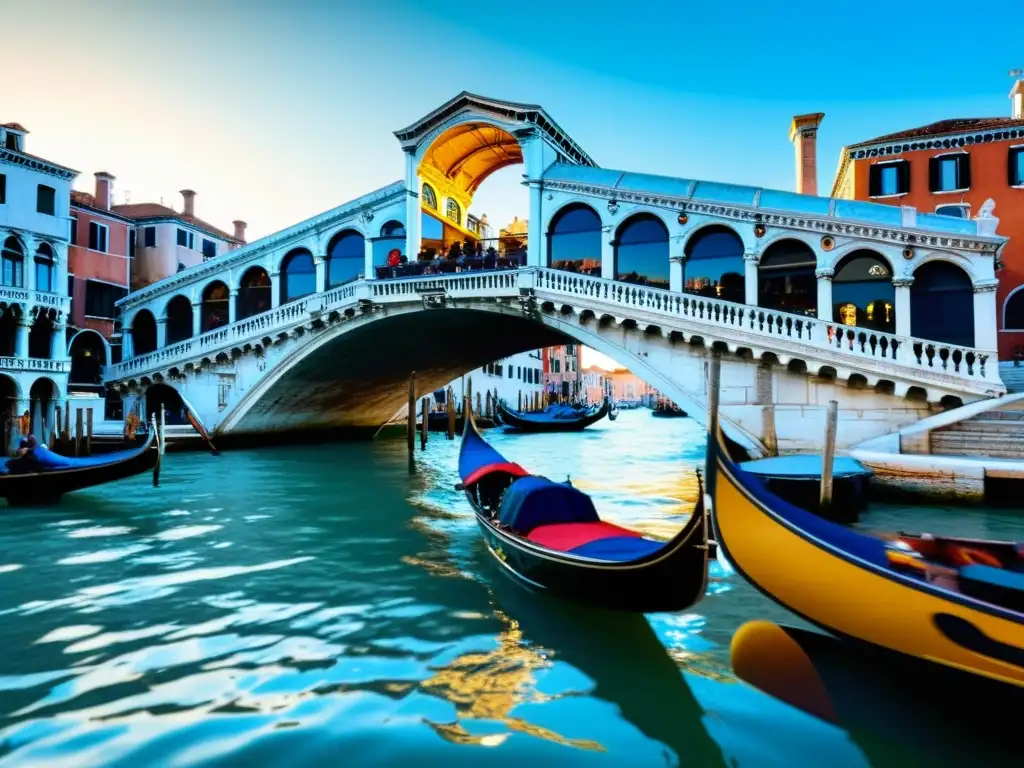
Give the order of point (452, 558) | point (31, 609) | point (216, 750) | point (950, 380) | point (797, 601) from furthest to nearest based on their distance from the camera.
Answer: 1. point (950, 380)
2. point (452, 558)
3. point (31, 609)
4. point (797, 601)
5. point (216, 750)

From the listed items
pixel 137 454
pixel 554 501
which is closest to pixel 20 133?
pixel 137 454

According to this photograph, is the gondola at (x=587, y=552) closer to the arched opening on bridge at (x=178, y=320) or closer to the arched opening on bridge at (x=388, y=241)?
the arched opening on bridge at (x=388, y=241)

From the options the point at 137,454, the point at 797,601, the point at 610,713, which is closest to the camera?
the point at 610,713

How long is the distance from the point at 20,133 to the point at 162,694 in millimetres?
15742

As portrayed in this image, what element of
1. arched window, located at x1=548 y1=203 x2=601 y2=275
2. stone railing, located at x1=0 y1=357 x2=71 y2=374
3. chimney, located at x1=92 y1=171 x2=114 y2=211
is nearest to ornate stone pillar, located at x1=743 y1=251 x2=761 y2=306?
arched window, located at x1=548 y1=203 x2=601 y2=275

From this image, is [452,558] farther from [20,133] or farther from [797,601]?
[20,133]

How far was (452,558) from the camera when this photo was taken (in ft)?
16.2

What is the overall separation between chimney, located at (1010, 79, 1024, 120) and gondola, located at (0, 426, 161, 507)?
54.7 ft

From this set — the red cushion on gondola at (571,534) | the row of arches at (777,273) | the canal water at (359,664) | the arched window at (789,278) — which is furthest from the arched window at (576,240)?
the red cushion on gondola at (571,534)

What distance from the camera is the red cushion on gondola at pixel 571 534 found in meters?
3.71

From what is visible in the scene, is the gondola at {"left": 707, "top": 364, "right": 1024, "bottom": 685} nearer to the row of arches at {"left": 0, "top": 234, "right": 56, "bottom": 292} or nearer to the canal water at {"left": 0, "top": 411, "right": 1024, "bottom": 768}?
the canal water at {"left": 0, "top": 411, "right": 1024, "bottom": 768}

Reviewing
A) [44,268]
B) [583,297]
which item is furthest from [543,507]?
[44,268]

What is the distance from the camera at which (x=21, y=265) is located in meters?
13.8

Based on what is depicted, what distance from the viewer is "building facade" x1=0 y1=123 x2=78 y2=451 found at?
13477 millimetres
